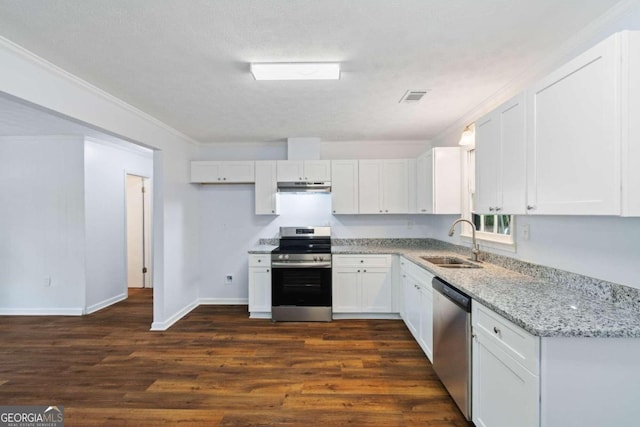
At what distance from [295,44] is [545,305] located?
2.13 meters

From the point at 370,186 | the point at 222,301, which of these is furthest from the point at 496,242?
the point at 222,301

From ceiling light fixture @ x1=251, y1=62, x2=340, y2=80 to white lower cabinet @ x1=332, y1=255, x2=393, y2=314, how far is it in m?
2.28

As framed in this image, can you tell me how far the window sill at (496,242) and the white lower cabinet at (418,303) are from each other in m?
0.68

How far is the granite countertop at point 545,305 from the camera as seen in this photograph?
4.06 ft

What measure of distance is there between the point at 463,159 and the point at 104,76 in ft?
11.6

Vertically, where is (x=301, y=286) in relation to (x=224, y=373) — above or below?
above

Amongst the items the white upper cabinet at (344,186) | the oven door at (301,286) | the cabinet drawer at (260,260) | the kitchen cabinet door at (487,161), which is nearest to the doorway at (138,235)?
the cabinet drawer at (260,260)

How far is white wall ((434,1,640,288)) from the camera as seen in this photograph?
4.88 feet

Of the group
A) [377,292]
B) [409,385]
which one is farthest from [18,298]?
[409,385]

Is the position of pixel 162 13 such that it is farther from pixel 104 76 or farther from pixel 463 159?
pixel 463 159

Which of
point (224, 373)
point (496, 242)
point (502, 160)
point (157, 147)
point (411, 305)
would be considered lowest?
point (224, 373)

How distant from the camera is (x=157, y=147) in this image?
3.42 meters

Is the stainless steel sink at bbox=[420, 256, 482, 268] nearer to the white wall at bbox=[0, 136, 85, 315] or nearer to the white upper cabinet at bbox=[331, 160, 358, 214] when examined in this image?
the white upper cabinet at bbox=[331, 160, 358, 214]

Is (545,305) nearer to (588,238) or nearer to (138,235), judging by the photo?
(588,238)
